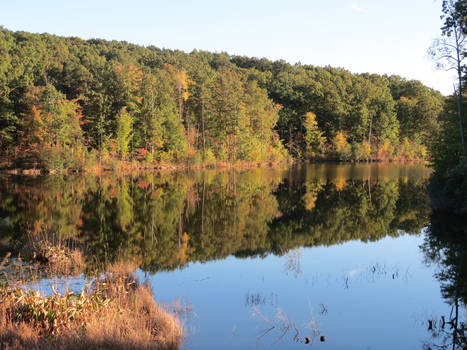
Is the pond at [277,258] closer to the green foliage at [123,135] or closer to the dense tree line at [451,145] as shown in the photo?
the dense tree line at [451,145]

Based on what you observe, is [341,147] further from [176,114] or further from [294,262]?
[294,262]

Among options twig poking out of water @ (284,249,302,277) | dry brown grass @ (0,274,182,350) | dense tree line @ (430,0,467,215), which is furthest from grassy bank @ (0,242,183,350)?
dense tree line @ (430,0,467,215)

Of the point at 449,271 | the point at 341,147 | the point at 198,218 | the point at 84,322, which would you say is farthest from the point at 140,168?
the point at 84,322

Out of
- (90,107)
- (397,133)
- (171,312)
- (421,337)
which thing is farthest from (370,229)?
(397,133)

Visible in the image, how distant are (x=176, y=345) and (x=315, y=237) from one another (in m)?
10.4

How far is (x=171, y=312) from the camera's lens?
830cm

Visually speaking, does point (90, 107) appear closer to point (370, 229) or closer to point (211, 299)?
point (370, 229)

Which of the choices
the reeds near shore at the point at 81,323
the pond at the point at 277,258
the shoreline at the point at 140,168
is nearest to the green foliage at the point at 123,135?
the shoreline at the point at 140,168

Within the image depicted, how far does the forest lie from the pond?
14251 mm

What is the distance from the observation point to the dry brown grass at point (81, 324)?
5824 mm

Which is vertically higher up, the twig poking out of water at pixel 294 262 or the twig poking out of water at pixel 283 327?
the twig poking out of water at pixel 294 262

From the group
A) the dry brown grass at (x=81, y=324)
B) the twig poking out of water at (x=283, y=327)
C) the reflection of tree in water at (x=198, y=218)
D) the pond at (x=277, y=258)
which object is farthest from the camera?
the reflection of tree in water at (x=198, y=218)

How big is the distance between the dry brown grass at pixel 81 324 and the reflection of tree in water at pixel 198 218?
15.2ft

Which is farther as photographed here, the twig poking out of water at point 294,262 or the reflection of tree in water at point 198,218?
the reflection of tree in water at point 198,218
